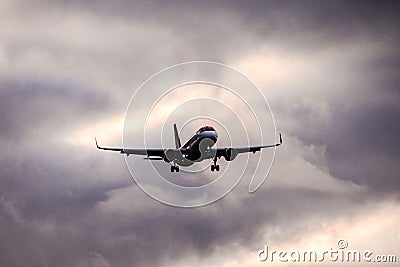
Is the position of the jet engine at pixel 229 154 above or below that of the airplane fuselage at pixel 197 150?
above

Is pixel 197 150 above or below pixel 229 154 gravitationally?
below

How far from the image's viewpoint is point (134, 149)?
17250 cm

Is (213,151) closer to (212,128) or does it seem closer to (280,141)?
(212,128)

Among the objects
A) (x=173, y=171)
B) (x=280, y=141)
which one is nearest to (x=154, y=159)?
(x=173, y=171)

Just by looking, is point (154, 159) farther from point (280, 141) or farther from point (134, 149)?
point (280, 141)

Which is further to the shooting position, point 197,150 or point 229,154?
point 229,154

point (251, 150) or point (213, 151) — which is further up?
point (251, 150)

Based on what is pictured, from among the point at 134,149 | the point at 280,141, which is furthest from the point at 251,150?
the point at 134,149

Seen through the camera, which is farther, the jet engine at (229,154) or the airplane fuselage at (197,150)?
the jet engine at (229,154)

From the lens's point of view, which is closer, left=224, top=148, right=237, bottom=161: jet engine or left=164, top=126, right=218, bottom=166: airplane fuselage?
left=164, top=126, right=218, bottom=166: airplane fuselage

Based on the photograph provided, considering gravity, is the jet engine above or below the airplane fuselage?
above

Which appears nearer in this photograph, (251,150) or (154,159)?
(154,159)

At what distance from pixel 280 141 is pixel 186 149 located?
22.6 metres

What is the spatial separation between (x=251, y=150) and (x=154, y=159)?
104ft
